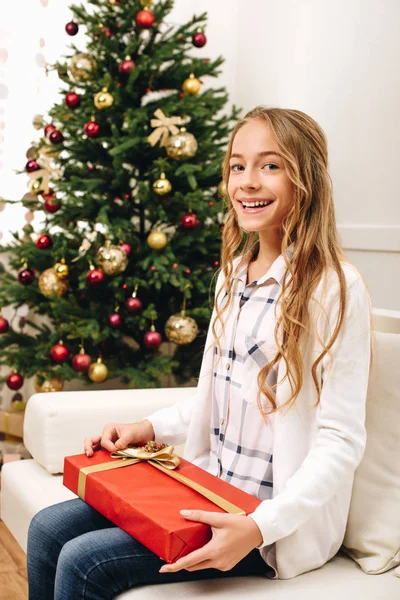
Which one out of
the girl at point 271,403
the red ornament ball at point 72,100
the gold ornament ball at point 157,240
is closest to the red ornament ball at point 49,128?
the red ornament ball at point 72,100

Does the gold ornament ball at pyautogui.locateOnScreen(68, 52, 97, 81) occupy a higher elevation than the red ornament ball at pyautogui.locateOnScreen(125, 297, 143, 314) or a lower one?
higher

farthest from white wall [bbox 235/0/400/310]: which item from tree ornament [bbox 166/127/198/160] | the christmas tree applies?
tree ornament [bbox 166/127/198/160]

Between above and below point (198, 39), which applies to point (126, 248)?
below

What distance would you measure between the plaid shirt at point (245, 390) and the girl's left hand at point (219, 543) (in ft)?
0.72

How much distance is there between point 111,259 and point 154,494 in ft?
4.73

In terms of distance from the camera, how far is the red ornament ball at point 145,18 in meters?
2.55

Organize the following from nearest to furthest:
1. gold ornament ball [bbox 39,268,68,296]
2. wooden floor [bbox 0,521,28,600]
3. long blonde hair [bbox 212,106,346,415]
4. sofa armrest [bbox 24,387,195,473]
Result: long blonde hair [bbox 212,106,346,415] < sofa armrest [bbox 24,387,195,473] < wooden floor [bbox 0,521,28,600] < gold ornament ball [bbox 39,268,68,296]

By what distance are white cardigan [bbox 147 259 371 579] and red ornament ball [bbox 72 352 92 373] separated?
4.63 feet

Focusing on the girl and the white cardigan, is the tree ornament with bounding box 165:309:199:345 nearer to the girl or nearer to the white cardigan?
the girl

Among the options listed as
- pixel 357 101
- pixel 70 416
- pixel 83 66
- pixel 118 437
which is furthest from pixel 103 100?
pixel 118 437

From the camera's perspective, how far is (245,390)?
1289 millimetres

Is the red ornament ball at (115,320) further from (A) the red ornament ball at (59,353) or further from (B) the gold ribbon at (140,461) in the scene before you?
(B) the gold ribbon at (140,461)

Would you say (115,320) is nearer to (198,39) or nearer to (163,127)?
(163,127)

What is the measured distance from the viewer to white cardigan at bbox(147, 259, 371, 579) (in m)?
1.09
